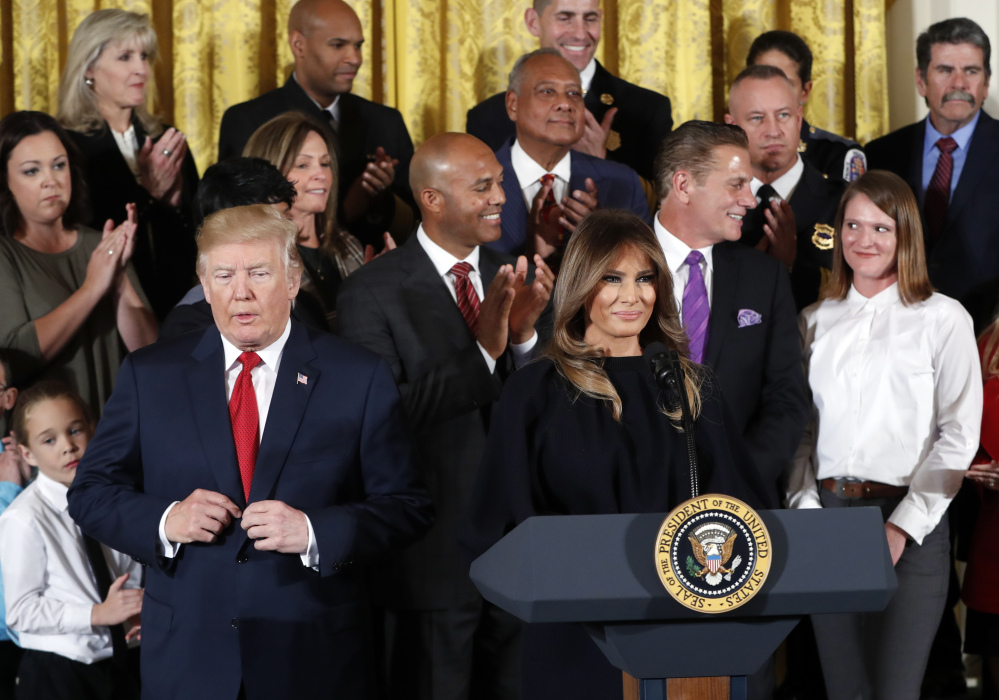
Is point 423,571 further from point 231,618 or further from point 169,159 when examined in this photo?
point 169,159

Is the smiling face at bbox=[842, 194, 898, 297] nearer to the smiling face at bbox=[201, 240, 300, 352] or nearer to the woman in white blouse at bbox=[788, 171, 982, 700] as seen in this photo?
the woman in white blouse at bbox=[788, 171, 982, 700]

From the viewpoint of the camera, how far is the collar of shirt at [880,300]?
11.5 feet

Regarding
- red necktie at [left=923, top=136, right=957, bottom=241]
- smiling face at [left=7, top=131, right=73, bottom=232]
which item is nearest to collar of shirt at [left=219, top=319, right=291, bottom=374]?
smiling face at [left=7, top=131, right=73, bottom=232]

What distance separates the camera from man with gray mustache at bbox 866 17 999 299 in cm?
416

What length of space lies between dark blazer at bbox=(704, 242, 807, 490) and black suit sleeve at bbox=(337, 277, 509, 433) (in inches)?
27.0

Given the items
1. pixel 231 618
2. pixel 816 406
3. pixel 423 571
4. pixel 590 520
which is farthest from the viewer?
pixel 816 406

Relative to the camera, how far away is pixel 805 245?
4.04 metres

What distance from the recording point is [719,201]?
3.51 m

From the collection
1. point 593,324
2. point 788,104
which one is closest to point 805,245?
point 788,104

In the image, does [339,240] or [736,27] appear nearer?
[339,240]

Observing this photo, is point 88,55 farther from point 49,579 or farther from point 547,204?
point 49,579

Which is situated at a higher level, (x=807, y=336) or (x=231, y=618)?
(x=807, y=336)

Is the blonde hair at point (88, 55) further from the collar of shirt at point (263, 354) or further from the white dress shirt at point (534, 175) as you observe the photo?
the collar of shirt at point (263, 354)

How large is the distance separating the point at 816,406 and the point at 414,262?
4.25ft
